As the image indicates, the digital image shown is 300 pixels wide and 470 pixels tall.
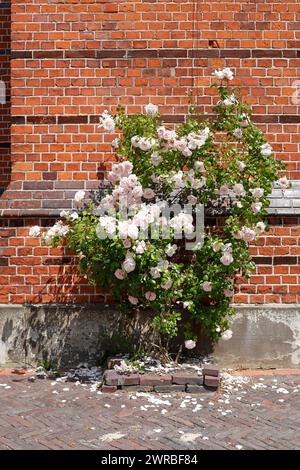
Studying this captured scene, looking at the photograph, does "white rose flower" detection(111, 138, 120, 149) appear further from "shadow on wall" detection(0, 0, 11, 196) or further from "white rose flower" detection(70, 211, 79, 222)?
"shadow on wall" detection(0, 0, 11, 196)

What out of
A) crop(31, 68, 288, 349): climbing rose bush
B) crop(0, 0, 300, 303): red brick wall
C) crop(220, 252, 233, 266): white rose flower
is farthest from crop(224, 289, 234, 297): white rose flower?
crop(0, 0, 300, 303): red brick wall

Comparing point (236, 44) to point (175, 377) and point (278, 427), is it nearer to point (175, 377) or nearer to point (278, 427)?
point (175, 377)

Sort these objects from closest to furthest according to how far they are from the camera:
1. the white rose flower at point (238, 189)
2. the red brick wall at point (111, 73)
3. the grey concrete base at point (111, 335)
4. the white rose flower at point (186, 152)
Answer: the white rose flower at point (186, 152) → the white rose flower at point (238, 189) → the grey concrete base at point (111, 335) → the red brick wall at point (111, 73)

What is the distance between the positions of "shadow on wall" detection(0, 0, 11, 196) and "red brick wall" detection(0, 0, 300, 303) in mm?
755

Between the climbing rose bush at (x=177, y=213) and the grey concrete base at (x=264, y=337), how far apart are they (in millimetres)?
381

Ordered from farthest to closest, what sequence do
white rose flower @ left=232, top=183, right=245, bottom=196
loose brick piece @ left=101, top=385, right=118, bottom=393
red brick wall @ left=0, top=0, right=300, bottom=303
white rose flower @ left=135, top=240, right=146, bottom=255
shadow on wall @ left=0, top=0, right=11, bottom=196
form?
1. shadow on wall @ left=0, top=0, right=11, bottom=196
2. red brick wall @ left=0, top=0, right=300, bottom=303
3. white rose flower @ left=232, top=183, right=245, bottom=196
4. loose brick piece @ left=101, top=385, right=118, bottom=393
5. white rose flower @ left=135, top=240, right=146, bottom=255

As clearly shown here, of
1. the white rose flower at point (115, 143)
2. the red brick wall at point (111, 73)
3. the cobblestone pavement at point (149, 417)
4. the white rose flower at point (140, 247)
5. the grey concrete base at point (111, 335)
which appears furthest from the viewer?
the red brick wall at point (111, 73)

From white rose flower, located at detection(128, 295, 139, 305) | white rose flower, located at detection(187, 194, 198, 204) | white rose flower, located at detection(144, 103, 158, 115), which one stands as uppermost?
white rose flower, located at detection(144, 103, 158, 115)

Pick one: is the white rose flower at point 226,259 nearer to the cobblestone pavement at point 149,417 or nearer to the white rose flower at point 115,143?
the cobblestone pavement at point 149,417

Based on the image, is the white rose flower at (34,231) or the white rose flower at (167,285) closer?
the white rose flower at (167,285)

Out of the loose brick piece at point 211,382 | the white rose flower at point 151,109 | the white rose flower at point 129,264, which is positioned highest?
the white rose flower at point 151,109

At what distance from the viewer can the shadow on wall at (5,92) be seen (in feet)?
23.5

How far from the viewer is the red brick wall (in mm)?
6430

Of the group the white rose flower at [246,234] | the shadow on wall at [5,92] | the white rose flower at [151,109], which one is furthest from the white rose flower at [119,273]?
the shadow on wall at [5,92]
